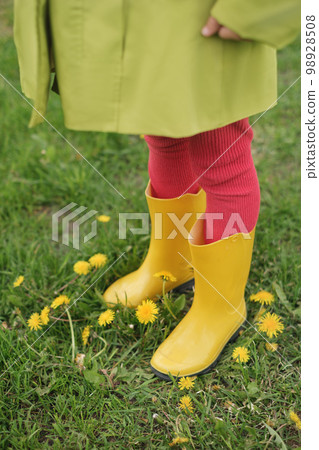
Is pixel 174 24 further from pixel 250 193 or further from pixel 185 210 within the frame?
pixel 185 210

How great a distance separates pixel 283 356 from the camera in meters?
1.12

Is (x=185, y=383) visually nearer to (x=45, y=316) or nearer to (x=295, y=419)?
(x=295, y=419)

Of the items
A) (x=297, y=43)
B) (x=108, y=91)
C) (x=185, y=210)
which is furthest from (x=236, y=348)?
(x=297, y=43)

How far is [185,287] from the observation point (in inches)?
52.8

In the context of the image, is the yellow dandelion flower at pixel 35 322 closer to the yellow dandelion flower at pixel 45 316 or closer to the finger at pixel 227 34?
the yellow dandelion flower at pixel 45 316

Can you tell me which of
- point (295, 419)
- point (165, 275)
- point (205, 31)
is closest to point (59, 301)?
point (165, 275)

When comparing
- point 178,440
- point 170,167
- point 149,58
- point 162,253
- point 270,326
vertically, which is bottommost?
point 178,440

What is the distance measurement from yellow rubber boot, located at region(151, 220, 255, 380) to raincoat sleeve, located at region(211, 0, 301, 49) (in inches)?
18.2

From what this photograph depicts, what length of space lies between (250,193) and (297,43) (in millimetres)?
1841

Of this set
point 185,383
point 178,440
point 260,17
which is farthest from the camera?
point 185,383

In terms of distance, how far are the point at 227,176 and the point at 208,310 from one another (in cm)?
35

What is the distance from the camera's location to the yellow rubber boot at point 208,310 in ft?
3.43

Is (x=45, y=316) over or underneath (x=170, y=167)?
underneath

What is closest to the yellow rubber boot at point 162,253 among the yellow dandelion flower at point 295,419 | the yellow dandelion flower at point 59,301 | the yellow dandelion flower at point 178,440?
the yellow dandelion flower at point 59,301
